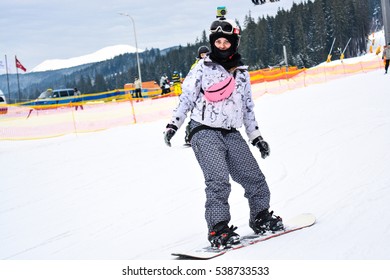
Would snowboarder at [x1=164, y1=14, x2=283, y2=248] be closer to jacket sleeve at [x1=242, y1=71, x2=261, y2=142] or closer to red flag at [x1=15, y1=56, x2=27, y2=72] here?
jacket sleeve at [x1=242, y1=71, x2=261, y2=142]

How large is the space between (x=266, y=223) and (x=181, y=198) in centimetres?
202

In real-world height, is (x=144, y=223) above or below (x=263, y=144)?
below

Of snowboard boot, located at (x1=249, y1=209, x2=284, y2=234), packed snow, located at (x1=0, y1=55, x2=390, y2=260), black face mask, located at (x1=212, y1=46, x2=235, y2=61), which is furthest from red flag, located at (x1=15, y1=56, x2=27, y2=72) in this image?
snowboard boot, located at (x1=249, y1=209, x2=284, y2=234)

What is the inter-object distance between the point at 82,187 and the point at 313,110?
23.8 feet

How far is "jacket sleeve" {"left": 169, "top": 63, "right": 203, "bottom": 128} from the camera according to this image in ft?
12.7

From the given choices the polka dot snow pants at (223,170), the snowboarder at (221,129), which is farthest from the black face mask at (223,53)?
the polka dot snow pants at (223,170)

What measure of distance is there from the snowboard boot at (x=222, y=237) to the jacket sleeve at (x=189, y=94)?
757 millimetres

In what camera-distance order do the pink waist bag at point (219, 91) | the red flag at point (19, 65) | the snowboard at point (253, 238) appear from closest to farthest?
the snowboard at point (253, 238), the pink waist bag at point (219, 91), the red flag at point (19, 65)

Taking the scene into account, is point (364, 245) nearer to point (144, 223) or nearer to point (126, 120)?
point (144, 223)

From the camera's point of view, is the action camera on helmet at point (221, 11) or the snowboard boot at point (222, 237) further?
the action camera on helmet at point (221, 11)

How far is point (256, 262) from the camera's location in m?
3.29

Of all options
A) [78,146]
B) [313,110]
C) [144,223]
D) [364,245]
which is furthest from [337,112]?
[364,245]

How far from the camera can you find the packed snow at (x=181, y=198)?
3848 millimetres

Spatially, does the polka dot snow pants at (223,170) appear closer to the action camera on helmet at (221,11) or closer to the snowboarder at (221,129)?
the snowboarder at (221,129)
